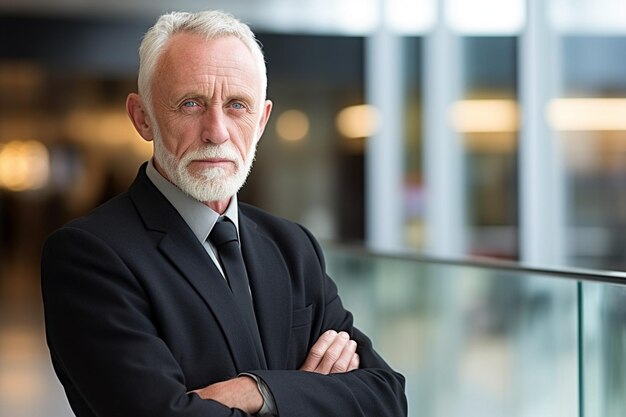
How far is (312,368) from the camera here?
2.26m

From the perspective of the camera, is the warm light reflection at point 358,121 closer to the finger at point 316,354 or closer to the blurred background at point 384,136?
the blurred background at point 384,136

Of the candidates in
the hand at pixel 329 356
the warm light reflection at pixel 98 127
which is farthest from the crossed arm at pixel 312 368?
the warm light reflection at pixel 98 127

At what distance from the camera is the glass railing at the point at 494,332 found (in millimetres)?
3176

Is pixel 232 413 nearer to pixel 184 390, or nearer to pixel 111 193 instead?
pixel 184 390

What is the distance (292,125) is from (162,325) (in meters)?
14.2

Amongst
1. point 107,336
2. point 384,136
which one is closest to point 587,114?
point 107,336

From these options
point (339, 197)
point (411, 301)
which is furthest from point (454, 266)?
point (339, 197)

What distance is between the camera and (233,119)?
2.13 metres

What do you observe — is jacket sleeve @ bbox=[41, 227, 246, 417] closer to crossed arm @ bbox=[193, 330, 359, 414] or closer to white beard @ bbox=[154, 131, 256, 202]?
crossed arm @ bbox=[193, 330, 359, 414]

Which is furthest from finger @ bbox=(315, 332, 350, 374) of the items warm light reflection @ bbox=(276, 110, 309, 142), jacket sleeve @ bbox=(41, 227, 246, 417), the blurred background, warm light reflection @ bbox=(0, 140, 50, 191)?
warm light reflection @ bbox=(0, 140, 50, 191)

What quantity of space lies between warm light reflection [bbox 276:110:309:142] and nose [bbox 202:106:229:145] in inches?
551

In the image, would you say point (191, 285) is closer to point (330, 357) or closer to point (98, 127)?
point (330, 357)

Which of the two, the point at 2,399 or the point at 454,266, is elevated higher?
the point at 454,266

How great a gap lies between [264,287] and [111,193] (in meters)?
16.6
